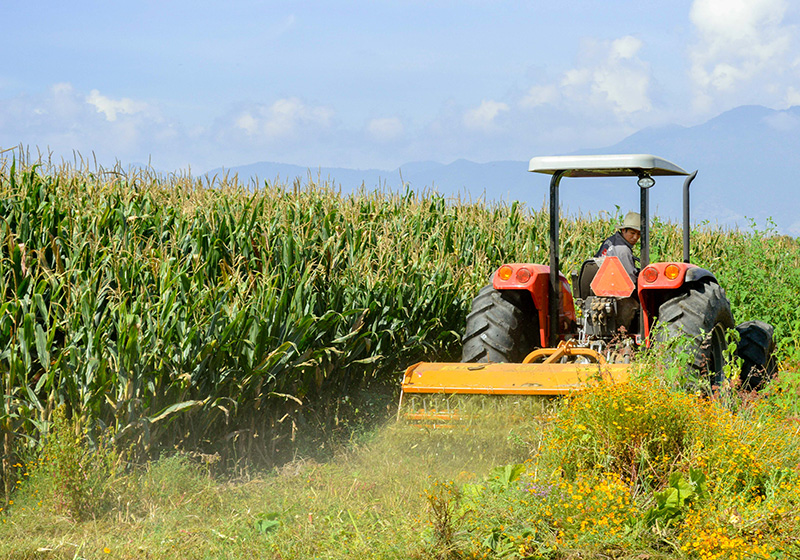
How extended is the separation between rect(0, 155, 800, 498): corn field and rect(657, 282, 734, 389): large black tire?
213 centimetres

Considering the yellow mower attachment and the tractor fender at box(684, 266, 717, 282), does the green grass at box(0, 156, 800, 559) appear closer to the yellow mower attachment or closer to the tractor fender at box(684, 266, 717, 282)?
the yellow mower attachment

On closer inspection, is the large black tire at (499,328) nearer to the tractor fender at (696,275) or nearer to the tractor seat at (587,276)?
the tractor seat at (587,276)

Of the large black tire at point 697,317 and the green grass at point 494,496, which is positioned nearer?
the green grass at point 494,496

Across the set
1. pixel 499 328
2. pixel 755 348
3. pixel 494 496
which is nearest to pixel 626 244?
pixel 499 328

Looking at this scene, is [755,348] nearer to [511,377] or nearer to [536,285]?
[536,285]

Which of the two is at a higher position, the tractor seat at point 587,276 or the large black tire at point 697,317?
the tractor seat at point 587,276

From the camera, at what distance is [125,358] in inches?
168

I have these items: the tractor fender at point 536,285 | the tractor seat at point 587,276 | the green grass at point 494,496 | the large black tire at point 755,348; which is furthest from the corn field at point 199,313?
the large black tire at point 755,348

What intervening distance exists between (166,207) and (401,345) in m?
2.71

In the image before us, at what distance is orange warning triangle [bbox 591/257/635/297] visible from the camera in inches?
202

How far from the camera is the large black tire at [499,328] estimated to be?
5277 mm

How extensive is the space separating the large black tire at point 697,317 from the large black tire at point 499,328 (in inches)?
36.9

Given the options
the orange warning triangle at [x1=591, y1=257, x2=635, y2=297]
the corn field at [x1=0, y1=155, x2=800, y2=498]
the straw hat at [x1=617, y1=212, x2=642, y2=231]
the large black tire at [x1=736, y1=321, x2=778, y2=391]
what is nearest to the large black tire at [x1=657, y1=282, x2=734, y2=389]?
the orange warning triangle at [x1=591, y1=257, x2=635, y2=297]

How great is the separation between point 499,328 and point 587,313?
61 cm
